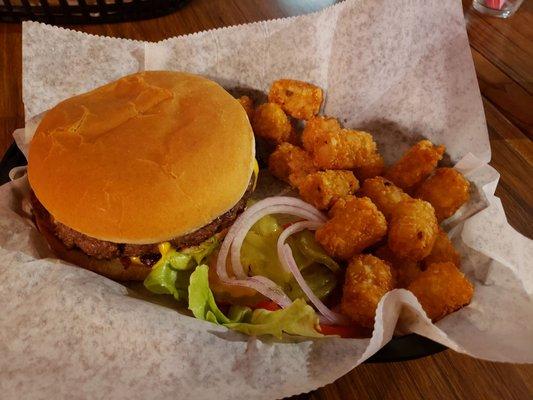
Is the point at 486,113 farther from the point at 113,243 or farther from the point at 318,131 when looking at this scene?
the point at 113,243

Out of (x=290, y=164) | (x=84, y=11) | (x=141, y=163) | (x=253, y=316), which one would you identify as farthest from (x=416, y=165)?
(x=84, y=11)

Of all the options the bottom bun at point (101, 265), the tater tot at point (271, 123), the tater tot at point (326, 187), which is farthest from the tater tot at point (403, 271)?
the bottom bun at point (101, 265)

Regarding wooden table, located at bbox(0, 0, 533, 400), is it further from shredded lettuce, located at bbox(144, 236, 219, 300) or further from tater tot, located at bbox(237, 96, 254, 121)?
tater tot, located at bbox(237, 96, 254, 121)

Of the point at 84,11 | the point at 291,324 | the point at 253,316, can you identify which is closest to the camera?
the point at 291,324

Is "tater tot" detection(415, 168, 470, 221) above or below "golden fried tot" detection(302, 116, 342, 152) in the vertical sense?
above

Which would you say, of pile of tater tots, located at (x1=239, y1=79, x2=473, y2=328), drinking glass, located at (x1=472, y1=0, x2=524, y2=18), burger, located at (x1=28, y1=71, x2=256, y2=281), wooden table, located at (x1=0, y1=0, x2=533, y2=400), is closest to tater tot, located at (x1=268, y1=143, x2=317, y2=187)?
pile of tater tots, located at (x1=239, y1=79, x2=473, y2=328)

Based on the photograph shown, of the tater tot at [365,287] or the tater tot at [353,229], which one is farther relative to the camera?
the tater tot at [353,229]

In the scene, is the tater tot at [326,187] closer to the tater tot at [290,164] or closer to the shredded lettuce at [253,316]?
the tater tot at [290,164]
